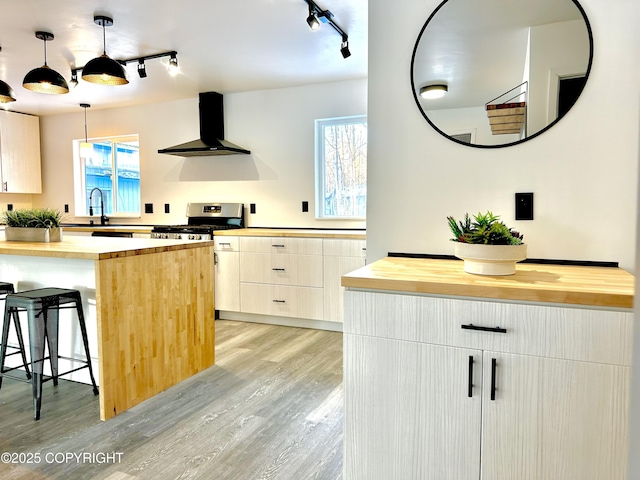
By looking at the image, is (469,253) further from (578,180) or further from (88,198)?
(88,198)

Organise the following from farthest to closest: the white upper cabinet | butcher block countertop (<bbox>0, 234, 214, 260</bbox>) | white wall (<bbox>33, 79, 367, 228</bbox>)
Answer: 1. the white upper cabinet
2. white wall (<bbox>33, 79, 367, 228</bbox>)
3. butcher block countertop (<bbox>0, 234, 214, 260</bbox>)

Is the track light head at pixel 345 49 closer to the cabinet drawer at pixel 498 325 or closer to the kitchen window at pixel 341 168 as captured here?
the kitchen window at pixel 341 168

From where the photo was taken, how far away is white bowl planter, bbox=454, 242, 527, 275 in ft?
4.29

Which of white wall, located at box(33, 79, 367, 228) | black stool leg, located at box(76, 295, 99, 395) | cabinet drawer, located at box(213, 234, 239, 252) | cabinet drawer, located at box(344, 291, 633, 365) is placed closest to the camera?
cabinet drawer, located at box(344, 291, 633, 365)

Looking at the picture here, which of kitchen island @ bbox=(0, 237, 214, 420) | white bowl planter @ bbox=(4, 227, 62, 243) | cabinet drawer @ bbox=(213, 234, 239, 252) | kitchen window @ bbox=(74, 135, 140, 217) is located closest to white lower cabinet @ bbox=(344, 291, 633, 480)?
kitchen island @ bbox=(0, 237, 214, 420)

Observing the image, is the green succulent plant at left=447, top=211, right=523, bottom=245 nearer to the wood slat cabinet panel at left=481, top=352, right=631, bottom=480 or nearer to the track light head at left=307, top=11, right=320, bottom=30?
the wood slat cabinet panel at left=481, top=352, right=631, bottom=480

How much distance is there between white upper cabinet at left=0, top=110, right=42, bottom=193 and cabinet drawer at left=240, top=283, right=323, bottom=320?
349cm

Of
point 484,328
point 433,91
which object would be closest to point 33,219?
point 433,91

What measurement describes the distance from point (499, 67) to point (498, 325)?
1045mm

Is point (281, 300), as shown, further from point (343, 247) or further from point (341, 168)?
point (341, 168)

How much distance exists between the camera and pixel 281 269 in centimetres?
380

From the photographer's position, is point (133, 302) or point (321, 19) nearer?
point (133, 302)

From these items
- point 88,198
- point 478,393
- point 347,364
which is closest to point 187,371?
point 347,364

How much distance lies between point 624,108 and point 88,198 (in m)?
5.67
